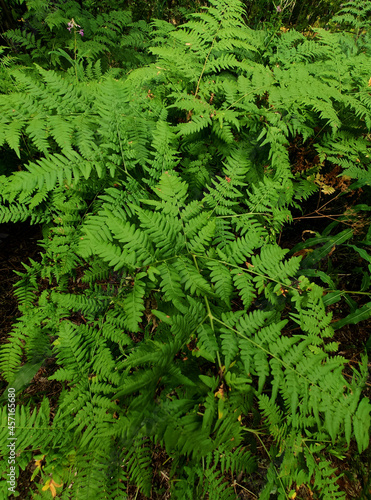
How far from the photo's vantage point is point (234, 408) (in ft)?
4.48

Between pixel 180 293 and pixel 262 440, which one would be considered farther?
pixel 262 440

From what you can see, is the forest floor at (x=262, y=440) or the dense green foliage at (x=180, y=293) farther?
the forest floor at (x=262, y=440)

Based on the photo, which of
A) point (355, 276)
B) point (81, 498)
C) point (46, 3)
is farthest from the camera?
point (46, 3)

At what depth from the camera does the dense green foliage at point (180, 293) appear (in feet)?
4.36

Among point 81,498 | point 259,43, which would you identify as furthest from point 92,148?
point 259,43

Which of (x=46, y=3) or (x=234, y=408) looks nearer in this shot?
(x=234, y=408)

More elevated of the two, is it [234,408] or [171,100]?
[171,100]

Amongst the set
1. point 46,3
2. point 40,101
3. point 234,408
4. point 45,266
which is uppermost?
point 46,3

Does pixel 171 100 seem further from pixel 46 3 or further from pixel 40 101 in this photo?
pixel 46 3

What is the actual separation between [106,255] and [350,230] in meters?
2.13

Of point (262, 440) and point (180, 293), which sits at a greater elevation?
point (180, 293)

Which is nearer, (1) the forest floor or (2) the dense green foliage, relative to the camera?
(2) the dense green foliage

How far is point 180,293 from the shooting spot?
1.46m

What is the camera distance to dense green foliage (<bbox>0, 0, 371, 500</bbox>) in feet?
4.36
